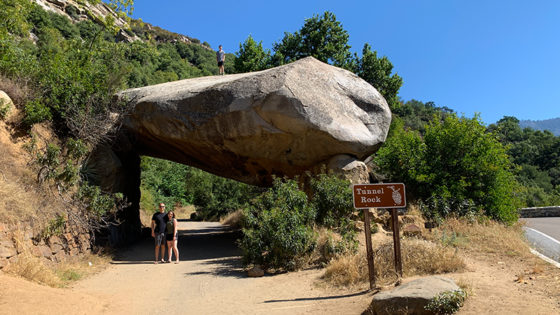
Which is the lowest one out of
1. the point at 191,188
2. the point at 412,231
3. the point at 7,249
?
the point at 412,231

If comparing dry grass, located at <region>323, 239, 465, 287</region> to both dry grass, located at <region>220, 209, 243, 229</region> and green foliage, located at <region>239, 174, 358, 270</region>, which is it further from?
dry grass, located at <region>220, 209, 243, 229</region>

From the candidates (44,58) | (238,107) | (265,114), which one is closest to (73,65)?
(44,58)

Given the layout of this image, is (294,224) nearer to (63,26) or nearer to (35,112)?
(35,112)

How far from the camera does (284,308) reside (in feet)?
18.6

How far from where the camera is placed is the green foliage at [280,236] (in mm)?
8070

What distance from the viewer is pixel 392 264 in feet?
21.4

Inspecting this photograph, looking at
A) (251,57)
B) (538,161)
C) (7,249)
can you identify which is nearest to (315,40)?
(251,57)

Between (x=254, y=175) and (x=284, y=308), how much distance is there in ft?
26.2

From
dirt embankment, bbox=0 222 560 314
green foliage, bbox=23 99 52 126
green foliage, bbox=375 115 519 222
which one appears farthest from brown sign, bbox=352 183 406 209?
green foliage, bbox=23 99 52 126

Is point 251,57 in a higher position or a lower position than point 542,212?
higher

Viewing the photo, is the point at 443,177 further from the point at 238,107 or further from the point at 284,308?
the point at 284,308

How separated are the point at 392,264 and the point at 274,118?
5318 millimetres

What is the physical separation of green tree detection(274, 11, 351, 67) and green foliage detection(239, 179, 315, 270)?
16.7 meters

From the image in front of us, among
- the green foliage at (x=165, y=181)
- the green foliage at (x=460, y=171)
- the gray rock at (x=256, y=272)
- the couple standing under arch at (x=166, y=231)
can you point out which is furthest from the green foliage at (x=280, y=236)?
the green foliage at (x=165, y=181)
